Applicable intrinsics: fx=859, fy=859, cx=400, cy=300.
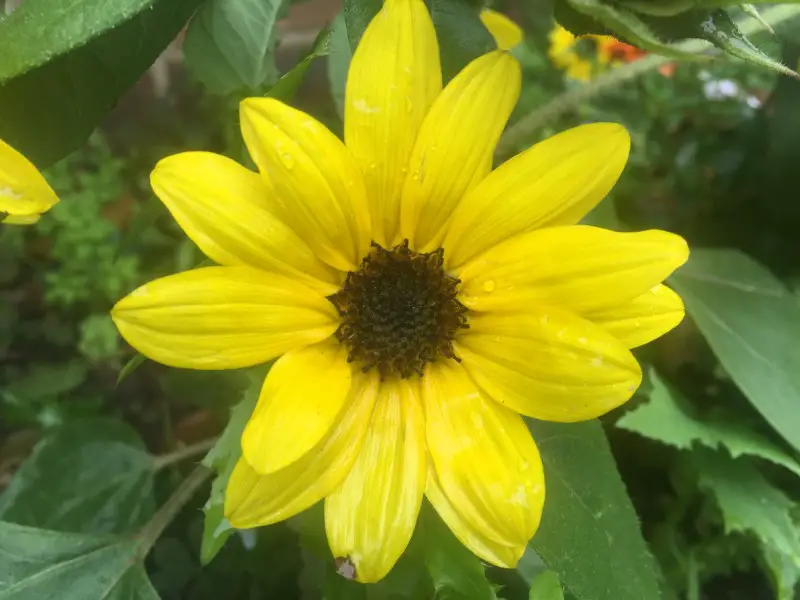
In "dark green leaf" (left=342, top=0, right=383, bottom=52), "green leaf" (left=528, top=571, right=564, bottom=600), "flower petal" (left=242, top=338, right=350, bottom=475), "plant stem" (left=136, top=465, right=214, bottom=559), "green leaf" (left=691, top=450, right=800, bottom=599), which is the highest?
"dark green leaf" (left=342, top=0, right=383, bottom=52)

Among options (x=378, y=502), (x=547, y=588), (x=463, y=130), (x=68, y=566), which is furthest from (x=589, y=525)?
(x=68, y=566)

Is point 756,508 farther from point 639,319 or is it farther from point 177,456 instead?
point 177,456

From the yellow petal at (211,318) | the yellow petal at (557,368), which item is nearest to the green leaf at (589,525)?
the yellow petal at (557,368)

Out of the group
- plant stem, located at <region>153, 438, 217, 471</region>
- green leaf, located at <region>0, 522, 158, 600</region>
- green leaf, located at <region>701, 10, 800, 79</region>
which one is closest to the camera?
green leaf, located at <region>701, 10, 800, 79</region>

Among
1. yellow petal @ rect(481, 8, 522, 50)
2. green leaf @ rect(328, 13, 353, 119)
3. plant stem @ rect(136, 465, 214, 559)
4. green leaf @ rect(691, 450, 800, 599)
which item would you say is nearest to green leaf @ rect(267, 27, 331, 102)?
green leaf @ rect(328, 13, 353, 119)

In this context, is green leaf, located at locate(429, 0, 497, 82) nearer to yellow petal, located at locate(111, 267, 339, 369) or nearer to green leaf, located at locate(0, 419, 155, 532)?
yellow petal, located at locate(111, 267, 339, 369)

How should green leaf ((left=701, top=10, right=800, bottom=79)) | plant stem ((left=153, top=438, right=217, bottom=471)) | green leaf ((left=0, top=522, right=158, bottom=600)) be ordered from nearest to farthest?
1. green leaf ((left=701, top=10, right=800, bottom=79))
2. green leaf ((left=0, top=522, right=158, bottom=600))
3. plant stem ((left=153, top=438, right=217, bottom=471))
